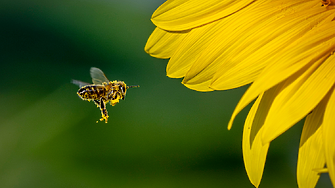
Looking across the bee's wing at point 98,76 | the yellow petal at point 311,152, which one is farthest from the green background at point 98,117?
the yellow petal at point 311,152

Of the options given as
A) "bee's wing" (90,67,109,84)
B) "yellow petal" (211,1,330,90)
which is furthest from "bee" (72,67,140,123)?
"yellow petal" (211,1,330,90)

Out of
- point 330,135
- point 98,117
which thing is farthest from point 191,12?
point 98,117

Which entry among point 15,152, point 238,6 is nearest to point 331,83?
point 238,6

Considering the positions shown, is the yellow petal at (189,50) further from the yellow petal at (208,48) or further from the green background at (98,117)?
the green background at (98,117)

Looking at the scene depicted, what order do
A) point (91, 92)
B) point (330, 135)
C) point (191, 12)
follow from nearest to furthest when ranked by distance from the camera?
point (330, 135) < point (191, 12) < point (91, 92)

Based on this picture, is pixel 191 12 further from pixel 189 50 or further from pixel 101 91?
pixel 101 91

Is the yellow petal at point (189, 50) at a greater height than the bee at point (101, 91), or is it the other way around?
the bee at point (101, 91)

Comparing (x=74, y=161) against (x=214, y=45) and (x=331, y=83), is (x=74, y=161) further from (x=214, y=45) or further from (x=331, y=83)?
(x=331, y=83)
